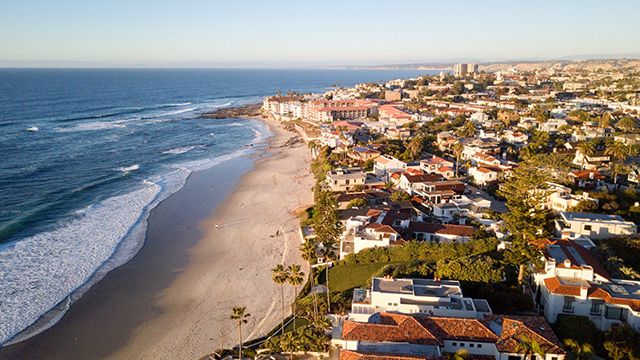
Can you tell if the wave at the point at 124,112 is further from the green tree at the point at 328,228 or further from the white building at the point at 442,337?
the white building at the point at 442,337

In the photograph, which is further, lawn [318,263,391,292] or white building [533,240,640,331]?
lawn [318,263,391,292]

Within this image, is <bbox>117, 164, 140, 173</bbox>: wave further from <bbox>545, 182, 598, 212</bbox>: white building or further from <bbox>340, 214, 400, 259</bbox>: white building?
<bbox>545, 182, 598, 212</bbox>: white building

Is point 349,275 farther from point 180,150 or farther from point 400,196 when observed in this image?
point 180,150

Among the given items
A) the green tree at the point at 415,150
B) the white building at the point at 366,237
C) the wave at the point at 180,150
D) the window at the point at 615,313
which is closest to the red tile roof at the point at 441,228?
the white building at the point at 366,237

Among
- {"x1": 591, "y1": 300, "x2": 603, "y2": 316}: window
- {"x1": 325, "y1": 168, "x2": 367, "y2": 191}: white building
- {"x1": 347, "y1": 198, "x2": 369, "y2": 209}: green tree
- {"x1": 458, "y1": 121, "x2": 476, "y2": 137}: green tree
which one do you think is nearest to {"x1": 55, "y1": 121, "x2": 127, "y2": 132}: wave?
{"x1": 325, "y1": 168, "x2": 367, "y2": 191}: white building

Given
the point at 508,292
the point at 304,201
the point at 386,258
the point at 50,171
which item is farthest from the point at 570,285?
the point at 50,171

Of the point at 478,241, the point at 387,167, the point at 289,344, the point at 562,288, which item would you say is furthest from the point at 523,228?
the point at 387,167
